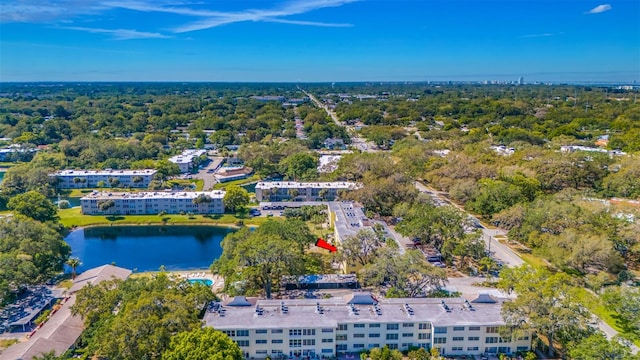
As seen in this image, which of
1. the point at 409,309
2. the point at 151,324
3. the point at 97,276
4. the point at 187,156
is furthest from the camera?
the point at 187,156

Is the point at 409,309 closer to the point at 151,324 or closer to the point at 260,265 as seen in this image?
the point at 260,265

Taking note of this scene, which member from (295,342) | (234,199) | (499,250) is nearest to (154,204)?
(234,199)

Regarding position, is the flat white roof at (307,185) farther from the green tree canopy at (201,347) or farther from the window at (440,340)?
the green tree canopy at (201,347)

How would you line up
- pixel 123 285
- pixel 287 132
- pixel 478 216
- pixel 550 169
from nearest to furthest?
pixel 123 285, pixel 478 216, pixel 550 169, pixel 287 132

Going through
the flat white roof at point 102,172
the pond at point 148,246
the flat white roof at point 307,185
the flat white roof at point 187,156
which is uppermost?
the flat white roof at point 187,156

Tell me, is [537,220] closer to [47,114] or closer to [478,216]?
[478,216]

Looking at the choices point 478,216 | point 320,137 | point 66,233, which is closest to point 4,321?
point 66,233

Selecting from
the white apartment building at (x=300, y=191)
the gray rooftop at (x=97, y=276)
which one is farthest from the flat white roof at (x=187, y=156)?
the gray rooftop at (x=97, y=276)
